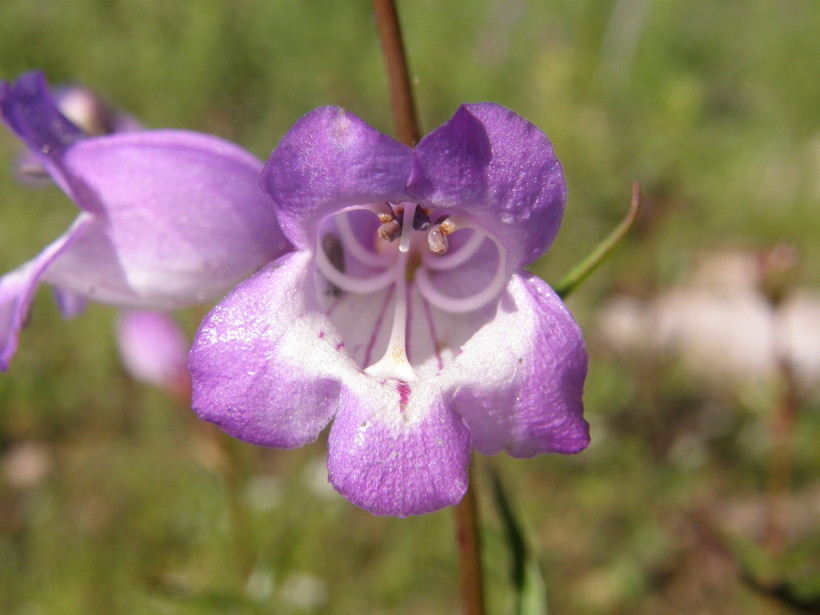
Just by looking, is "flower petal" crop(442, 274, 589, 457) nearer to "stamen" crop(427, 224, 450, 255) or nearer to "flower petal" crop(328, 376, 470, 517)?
"flower petal" crop(328, 376, 470, 517)

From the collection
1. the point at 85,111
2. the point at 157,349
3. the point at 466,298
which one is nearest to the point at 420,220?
the point at 466,298

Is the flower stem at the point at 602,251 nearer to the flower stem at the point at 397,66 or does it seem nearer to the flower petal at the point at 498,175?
Result: the flower petal at the point at 498,175

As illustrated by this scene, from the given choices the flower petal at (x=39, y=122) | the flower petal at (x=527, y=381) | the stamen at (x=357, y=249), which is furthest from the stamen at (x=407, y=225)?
the flower petal at (x=39, y=122)

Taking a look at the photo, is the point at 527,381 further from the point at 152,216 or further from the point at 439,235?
the point at 152,216

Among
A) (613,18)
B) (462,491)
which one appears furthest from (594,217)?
(613,18)

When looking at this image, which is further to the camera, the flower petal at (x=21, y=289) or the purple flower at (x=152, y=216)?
the purple flower at (x=152, y=216)

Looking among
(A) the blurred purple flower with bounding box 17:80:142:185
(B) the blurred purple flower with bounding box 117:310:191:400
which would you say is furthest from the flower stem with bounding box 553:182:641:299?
(B) the blurred purple flower with bounding box 117:310:191:400
